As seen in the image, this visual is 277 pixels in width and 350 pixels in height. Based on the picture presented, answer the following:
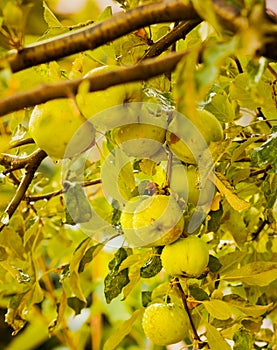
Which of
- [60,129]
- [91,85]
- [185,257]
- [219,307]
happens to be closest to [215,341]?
[219,307]

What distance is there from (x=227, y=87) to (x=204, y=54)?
55cm

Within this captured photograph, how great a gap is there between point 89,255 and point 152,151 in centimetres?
29

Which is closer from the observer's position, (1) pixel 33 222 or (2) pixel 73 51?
(2) pixel 73 51

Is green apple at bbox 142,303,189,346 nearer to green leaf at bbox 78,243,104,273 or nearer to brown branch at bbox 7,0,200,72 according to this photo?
green leaf at bbox 78,243,104,273

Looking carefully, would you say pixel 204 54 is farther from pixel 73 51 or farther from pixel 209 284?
pixel 209 284

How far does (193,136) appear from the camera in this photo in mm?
728

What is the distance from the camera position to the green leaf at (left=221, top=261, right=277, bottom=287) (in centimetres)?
90

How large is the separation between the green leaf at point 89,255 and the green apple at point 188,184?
21 cm

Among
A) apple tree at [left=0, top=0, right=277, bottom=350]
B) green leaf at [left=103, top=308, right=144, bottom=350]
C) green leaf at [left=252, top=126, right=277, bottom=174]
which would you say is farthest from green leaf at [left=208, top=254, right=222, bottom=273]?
green leaf at [left=252, top=126, right=277, bottom=174]

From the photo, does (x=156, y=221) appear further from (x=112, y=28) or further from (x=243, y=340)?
(x=112, y=28)

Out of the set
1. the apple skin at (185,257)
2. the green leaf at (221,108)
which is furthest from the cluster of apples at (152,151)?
the green leaf at (221,108)

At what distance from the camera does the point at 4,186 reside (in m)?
0.96

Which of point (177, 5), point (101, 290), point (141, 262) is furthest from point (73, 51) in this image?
point (101, 290)

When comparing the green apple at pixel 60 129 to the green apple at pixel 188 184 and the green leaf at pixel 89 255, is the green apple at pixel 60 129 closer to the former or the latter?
the green apple at pixel 188 184
